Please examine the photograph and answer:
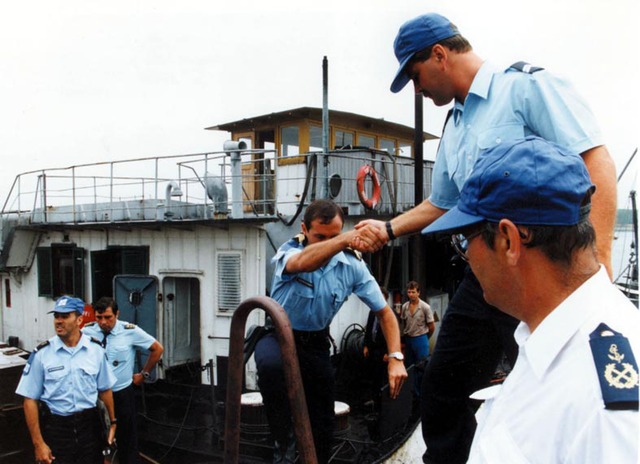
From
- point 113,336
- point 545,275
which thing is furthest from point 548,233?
point 113,336

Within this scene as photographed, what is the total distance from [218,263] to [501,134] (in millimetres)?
8323

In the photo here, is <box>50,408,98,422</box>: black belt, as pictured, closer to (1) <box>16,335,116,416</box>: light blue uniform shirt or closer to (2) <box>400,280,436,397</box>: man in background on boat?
(1) <box>16,335,116,416</box>: light blue uniform shirt

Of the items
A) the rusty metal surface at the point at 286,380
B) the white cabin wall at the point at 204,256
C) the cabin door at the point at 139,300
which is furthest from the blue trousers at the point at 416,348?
the rusty metal surface at the point at 286,380

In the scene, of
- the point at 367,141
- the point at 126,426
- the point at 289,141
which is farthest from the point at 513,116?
the point at 367,141

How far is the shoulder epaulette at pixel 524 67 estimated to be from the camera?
1889 millimetres

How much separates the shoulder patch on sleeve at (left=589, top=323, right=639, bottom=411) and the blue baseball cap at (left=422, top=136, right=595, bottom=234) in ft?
0.84

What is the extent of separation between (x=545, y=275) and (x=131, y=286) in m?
10.5

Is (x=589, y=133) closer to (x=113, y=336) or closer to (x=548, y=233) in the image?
(x=548, y=233)

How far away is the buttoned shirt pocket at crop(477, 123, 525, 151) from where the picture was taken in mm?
1906

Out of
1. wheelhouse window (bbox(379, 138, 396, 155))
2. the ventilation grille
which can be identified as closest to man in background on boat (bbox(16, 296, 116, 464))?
the ventilation grille

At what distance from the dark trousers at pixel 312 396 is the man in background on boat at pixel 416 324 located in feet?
20.7

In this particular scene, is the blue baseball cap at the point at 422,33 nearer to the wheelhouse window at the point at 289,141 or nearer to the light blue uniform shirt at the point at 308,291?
the light blue uniform shirt at the point at 308,291

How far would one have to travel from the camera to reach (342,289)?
321cm

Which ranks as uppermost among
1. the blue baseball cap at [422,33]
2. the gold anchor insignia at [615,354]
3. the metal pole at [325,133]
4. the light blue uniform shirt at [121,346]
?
the metal pole at [325,133]
